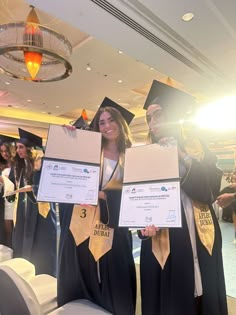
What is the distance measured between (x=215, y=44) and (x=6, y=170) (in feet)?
11.0

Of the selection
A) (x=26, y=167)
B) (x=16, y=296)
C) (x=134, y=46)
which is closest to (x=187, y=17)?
(x=134, y=46)

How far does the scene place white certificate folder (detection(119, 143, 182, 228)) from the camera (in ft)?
3.60

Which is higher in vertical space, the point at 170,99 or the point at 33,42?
the point at 33,42

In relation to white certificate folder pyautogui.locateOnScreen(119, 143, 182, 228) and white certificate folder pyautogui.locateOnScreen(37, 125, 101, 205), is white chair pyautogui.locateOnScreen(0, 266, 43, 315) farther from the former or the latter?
white certificate folder pyautogui.locateOnScreen(119, 143, 182, 228)

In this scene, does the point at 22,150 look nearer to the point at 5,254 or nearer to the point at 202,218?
the point at 5,254

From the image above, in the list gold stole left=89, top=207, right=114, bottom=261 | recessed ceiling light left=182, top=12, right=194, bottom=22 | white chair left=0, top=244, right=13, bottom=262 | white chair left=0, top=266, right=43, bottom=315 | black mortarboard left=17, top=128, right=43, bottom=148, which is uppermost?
recessed ceiling light left=182, top=12, right=194, bottom=22

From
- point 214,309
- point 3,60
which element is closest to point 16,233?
point 214,309

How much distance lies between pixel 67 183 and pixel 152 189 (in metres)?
0.48

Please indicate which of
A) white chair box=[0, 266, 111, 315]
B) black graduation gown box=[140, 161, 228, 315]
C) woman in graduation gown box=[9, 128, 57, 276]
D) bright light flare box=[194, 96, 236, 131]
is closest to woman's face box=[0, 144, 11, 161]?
woman in graduation gown box=[9, 128, 57, 276]

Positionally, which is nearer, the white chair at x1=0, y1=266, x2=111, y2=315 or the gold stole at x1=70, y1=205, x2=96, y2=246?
the white chair at x1=0, y1=266, x2=111, y2=315

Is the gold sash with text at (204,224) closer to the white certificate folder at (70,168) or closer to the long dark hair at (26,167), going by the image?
the white certificate folder at (70,168)

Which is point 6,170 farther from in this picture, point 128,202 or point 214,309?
point 214,309

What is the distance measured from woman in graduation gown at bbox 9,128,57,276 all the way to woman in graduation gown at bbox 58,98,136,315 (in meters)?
0.91

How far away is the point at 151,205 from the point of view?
45.2 inches
